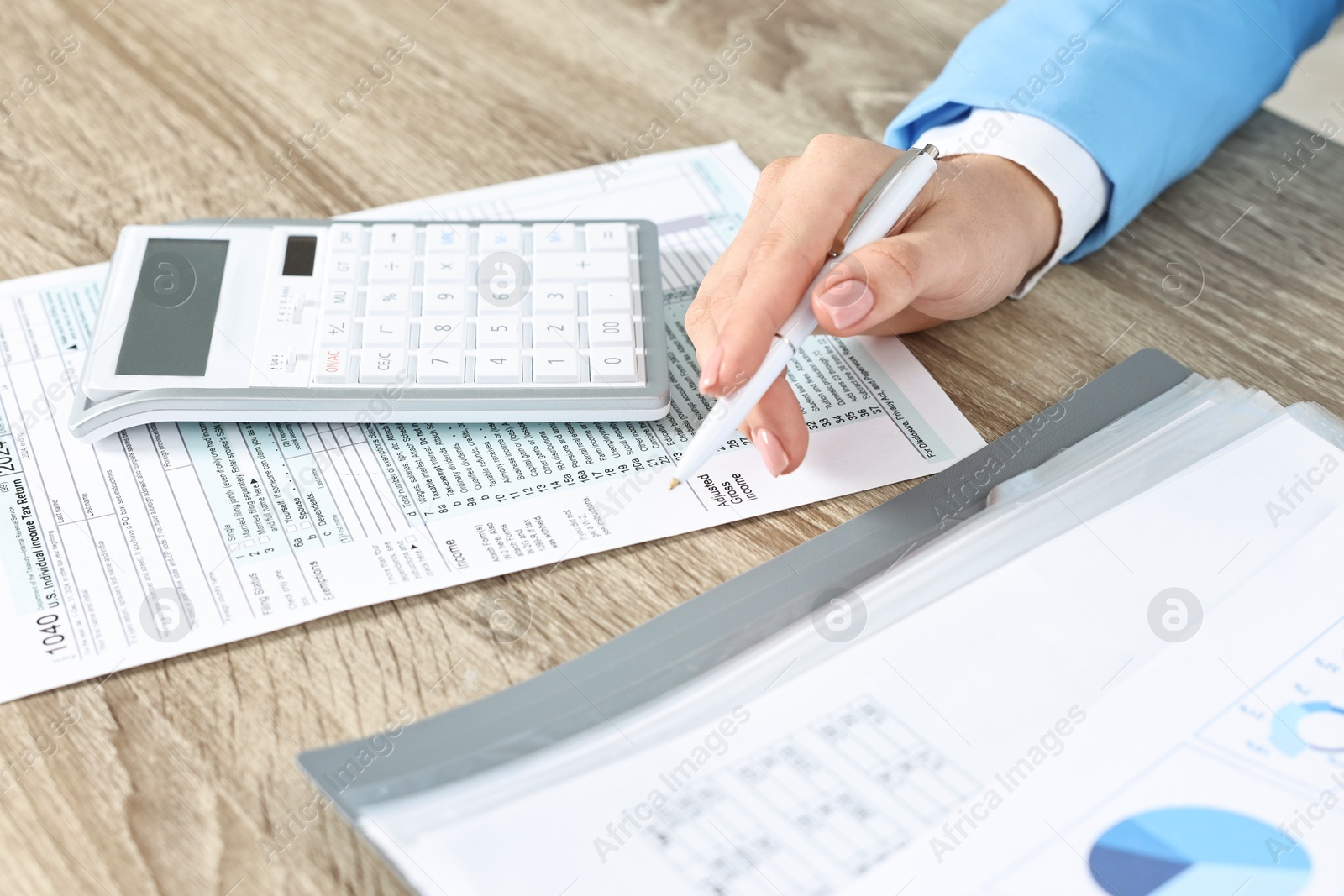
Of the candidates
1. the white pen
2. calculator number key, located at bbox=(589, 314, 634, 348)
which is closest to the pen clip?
the white pen

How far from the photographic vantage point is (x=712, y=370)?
1.38 ft

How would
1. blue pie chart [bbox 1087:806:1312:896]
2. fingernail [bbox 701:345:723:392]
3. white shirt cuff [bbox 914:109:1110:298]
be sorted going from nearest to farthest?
blue pie chart [bbox 1087:806:1312:896] < fingernail [bbox 701:345:723:392] < white shirt cuff [bbox 914:109:1110:298]

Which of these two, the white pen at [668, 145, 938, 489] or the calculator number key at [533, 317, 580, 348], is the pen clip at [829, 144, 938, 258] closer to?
the white pen at [668, 145, 938, 489]

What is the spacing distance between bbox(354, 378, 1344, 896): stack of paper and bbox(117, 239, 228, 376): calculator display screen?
234mm

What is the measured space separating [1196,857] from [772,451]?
0.21 metres

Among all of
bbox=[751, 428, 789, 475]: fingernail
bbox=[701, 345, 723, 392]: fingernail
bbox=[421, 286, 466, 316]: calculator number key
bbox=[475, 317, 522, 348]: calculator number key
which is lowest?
bbox=[751, 428, 789, 475]: fingernail

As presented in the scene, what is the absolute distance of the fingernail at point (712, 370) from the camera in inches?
16.6

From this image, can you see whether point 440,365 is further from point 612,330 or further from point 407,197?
point 407,197

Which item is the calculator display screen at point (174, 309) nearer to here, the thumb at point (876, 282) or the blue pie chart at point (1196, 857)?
the thumb at point (876, 282)

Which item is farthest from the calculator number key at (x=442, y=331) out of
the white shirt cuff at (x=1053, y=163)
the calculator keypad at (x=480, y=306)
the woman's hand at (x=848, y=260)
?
the white shirt cuff at (x=1053, y=163)

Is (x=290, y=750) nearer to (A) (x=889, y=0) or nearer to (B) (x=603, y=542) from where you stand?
(B) (x=603, y=542)

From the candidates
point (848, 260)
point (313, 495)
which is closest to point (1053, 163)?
point (848, 260)

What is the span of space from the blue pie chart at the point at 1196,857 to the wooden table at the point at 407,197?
16 cm

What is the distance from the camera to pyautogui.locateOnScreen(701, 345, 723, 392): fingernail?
42 centimetres
